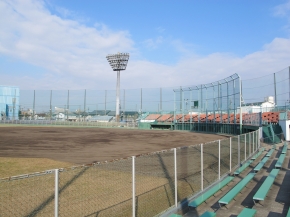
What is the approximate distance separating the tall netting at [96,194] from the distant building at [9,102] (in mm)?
63537

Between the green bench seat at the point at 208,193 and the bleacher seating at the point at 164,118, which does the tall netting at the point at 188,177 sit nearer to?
the green bench seat at the point at 208,193

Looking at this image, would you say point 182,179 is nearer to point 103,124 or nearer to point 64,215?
point 64,215

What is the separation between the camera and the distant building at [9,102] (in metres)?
64.2

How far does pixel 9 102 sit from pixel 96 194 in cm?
6747

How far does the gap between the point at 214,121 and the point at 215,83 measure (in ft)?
18.1

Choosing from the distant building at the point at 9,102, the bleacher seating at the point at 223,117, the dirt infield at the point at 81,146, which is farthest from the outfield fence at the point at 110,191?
the distant building at the point at 9,102

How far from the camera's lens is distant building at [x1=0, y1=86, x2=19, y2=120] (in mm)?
64156

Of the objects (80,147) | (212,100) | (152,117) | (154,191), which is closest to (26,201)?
(154,191)

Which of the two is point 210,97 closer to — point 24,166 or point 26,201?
point 24,166

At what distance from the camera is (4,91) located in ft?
212

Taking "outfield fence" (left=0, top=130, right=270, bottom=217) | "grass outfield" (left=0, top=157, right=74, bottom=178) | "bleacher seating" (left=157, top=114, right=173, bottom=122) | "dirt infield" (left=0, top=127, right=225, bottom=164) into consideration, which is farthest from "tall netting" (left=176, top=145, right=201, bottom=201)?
"bleacher seating" (left=157, top=114, right=173, bottom=122)

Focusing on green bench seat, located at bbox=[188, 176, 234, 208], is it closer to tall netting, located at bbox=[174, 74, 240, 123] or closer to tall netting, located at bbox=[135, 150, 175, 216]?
tall netting, located at bbox=[135, 150, 175, 216]

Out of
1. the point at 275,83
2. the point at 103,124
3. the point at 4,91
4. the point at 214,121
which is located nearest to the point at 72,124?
the point at 103,124

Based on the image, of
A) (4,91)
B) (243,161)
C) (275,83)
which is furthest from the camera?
(4,91)
